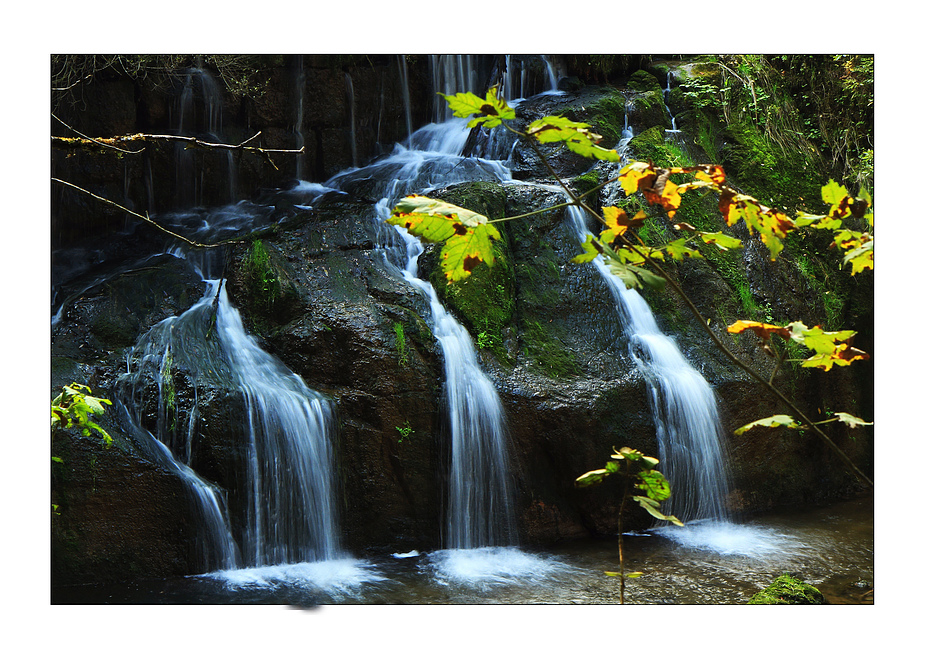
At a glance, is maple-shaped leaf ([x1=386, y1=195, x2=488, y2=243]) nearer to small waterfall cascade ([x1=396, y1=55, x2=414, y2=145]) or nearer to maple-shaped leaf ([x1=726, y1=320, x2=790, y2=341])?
maple-shaped leaf ([x1=726, y1=320, x2=790, y2=341])

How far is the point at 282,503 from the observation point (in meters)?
3.27

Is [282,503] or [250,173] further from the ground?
[250,173]

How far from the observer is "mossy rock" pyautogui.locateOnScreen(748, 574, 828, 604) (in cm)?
271

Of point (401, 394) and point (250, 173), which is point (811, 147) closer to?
point (401, 394)

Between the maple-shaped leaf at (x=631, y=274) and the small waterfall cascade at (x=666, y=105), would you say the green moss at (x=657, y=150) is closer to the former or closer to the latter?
the small waterfall cascade at (x=666, y=105)

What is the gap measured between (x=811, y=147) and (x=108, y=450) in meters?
4.60

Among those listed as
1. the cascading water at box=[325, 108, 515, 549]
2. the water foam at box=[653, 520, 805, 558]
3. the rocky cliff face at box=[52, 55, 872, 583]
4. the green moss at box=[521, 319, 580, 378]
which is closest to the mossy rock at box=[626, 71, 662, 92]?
the rocky cliff face at box=[52, 55, 872, 583]

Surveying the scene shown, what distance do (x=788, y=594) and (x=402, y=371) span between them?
2076 millimetres

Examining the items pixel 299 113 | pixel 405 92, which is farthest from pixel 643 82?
pixel 299 113

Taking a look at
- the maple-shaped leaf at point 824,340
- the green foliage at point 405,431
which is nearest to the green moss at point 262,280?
the green foliage at point 405,431

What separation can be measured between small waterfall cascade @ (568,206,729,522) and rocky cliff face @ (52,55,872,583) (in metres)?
0.09

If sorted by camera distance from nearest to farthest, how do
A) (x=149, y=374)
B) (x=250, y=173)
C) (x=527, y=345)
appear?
(x=149, y=374), (x=527, y=345), (x=250, y=173)

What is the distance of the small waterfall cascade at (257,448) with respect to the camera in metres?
3.20

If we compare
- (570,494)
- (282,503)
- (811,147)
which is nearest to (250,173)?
(282,503)
